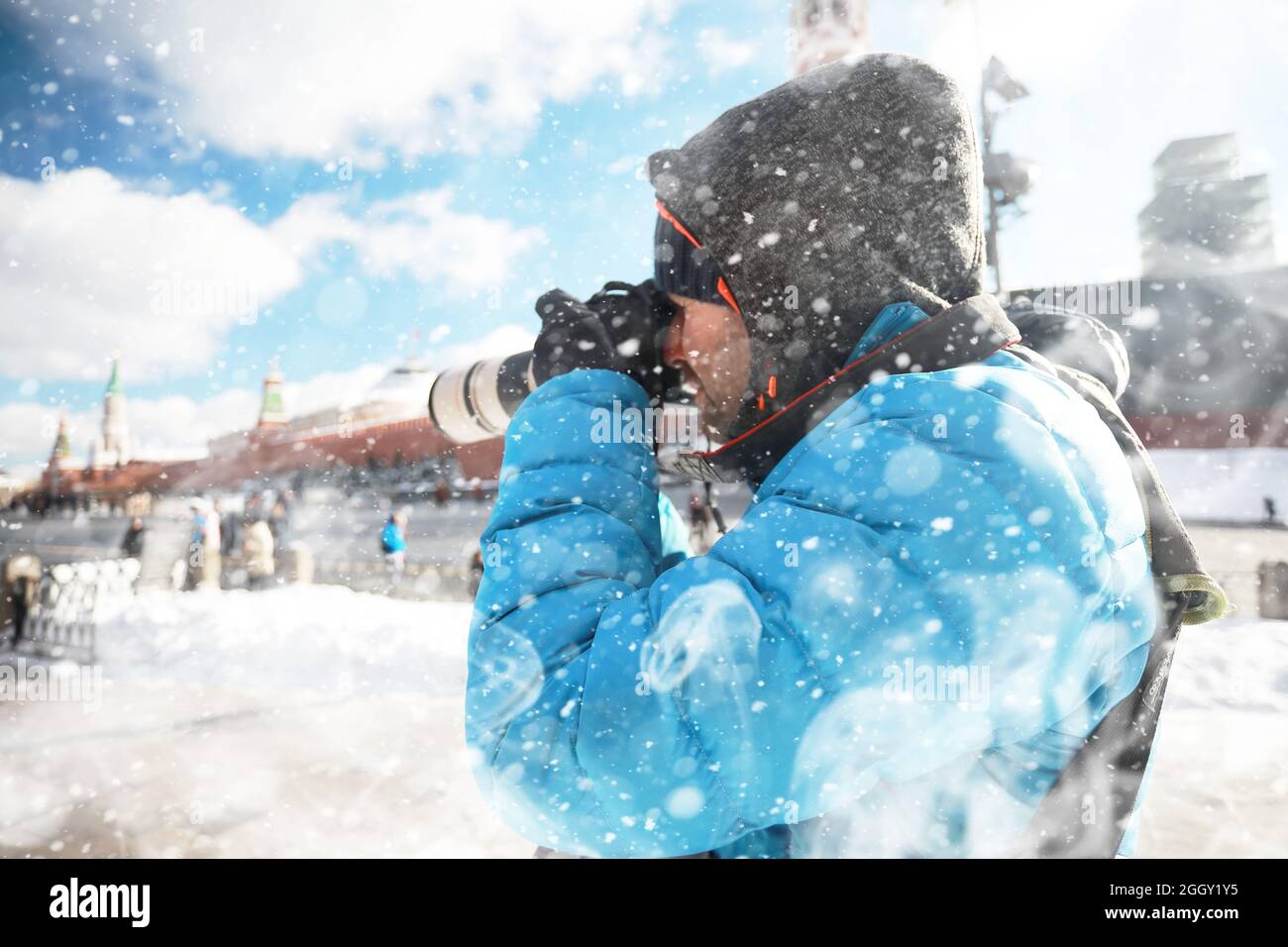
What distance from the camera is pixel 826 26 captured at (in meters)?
22.7

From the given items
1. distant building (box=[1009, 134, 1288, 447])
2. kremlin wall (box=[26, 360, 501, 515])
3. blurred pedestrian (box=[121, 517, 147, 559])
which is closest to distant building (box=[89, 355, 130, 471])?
kremlin wall (box=[26, 360, 501, 515])

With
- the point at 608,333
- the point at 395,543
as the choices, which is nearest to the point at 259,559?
the point at 395,543

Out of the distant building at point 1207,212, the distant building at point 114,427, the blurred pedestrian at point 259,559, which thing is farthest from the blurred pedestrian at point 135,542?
the distant building at point 114,427

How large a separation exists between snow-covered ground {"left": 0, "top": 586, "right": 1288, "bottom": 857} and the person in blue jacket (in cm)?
224

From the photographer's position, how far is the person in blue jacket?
626 millimetres

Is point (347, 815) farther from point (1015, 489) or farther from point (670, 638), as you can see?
point (1015, 489)

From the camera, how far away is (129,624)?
20.5 ft

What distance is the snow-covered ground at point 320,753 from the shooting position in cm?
263

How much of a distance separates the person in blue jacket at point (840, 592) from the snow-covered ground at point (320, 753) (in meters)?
2.24

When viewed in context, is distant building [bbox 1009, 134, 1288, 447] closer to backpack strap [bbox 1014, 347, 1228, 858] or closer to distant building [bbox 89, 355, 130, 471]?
backpack strap [bbox 1014, 347, 1228, 858]

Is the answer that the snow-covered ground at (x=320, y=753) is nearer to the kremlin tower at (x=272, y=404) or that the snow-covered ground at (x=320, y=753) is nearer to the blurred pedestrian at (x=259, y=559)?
the blurred pedestrian at (x=259, y=559)

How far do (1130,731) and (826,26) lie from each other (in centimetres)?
2720

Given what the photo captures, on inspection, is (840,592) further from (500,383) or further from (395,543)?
(395,543)
